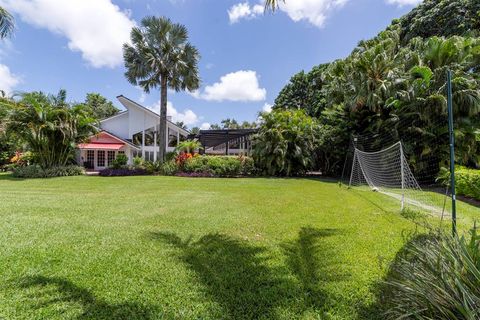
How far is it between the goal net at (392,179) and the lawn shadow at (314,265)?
5493mm

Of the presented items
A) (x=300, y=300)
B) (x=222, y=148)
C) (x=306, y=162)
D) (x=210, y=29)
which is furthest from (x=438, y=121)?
(x=222, y=148)

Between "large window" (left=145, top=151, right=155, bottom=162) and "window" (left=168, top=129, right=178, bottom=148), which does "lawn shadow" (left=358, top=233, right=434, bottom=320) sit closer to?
"large window" (left=145, top=151, right=155, bottom=162)

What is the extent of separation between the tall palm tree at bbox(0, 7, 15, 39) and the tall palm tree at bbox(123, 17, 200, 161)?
408 inches

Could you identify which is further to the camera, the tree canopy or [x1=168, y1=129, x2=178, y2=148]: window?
[x1=168, y1=129, x2=178, y2=148]: window

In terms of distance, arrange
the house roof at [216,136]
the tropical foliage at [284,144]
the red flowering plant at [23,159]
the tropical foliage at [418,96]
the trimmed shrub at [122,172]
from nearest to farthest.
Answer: the tropical foliage at [418,96]
the trimmed shrub at [122,172]
the tropical foliage at [284,144]
the red flowering plant at [23,159]
the house roof at [216,136]

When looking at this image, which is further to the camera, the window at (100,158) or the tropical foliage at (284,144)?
the window at (100,158)

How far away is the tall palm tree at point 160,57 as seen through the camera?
64.2ft

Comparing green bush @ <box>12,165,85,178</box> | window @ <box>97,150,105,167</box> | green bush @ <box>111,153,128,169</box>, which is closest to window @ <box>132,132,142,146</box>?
window @ <box>97,150,105,167</box>

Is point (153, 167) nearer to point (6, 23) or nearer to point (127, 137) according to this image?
point (127, 137)

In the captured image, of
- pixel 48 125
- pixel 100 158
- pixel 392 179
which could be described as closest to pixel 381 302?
pixel 392 179

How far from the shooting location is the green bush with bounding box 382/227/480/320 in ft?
6.68

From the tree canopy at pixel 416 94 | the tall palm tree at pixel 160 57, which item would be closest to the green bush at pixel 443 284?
the tree canopy at pixel 416 94

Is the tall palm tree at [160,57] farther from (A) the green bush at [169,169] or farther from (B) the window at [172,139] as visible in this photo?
(B) the window at [172,139]

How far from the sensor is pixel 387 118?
16.3 meters
